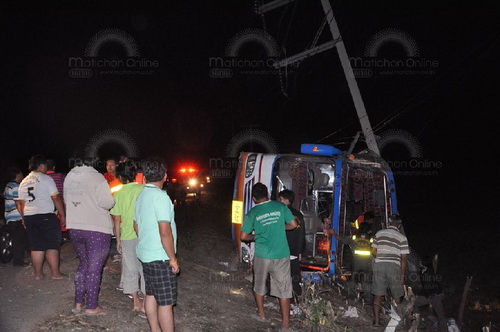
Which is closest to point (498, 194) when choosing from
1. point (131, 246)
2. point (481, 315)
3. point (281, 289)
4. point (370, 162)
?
point (481, 315)

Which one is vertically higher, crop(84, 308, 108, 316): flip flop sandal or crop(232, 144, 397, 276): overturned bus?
crop(232, 144, 397, 276): overturned bus

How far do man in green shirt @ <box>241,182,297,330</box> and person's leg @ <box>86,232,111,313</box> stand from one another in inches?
70.1

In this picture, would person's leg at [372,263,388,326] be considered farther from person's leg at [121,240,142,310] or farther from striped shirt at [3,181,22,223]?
striped shirt at [3,181,22,223]

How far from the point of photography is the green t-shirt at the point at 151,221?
149 inches

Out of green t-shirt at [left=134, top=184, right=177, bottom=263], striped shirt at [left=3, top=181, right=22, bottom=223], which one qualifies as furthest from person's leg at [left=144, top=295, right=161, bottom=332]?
striped shirt at [left=3, top=181, right=22, bottom=223]

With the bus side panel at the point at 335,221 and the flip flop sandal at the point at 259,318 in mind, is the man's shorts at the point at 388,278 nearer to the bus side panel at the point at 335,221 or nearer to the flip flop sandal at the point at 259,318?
the bus side panel at the point at 335,221

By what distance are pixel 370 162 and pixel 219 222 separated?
352 inches

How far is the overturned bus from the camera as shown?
7719mm

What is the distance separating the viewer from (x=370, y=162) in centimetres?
848

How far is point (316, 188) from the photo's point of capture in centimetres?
997

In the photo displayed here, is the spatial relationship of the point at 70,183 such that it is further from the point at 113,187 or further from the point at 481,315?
the point at 481,315

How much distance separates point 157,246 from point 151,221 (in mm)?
241

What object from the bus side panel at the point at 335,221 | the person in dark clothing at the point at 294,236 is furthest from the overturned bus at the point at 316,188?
the person in dark clothing at the point at 294,236

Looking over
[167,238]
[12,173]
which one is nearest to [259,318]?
[167,238]
